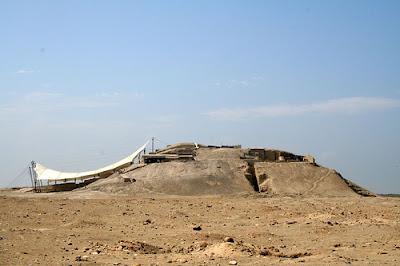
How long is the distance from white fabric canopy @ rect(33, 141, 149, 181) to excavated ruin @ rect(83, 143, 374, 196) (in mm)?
3808

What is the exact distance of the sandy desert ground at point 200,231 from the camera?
934 centimetres

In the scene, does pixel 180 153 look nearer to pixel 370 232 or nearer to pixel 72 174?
pixel 72 174

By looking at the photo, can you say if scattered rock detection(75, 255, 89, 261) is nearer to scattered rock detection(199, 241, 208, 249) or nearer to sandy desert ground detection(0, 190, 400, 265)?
sandy desert ground detection(0, 190, 400, 265)

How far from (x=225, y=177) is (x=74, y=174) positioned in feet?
34.5

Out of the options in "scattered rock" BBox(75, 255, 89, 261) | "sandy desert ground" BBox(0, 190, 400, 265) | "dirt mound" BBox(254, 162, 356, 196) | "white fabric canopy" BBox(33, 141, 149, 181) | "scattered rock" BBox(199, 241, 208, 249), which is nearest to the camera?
"scattered rock" BBox(75, 255, 89, 261)

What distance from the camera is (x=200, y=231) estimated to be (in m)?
12.9

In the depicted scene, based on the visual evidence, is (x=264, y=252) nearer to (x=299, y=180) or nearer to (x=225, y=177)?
(x=225, y=177)

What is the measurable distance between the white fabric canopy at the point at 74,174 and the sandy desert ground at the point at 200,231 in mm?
10803

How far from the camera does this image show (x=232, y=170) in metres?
25.6

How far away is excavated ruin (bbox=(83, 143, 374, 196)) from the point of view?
2370 cm

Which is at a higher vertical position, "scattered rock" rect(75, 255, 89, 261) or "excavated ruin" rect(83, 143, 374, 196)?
"excavated ruin" rect(83, 143, 374, 196)

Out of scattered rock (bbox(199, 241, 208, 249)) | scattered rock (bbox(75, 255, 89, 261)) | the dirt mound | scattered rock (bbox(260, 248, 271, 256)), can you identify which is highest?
the dirt mound

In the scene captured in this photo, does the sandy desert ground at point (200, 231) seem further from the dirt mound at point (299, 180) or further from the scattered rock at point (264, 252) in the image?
the dirt mound at point (299, 180)

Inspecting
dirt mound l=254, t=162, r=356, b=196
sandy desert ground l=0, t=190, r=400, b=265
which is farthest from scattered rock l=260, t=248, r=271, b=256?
dirt mound l=254, t=162, r=356, b=196
